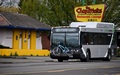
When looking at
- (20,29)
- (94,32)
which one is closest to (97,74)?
(94,32)

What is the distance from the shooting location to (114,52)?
1544 inches

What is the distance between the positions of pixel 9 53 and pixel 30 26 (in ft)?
18.6

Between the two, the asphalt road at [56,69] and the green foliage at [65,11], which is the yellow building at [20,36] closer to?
the green foliage at [65,11]

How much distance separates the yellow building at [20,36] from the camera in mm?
42906

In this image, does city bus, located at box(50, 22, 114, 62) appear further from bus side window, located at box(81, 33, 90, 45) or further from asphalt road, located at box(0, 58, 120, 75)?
asphalt road, located at box(0, 58, 120, 75)

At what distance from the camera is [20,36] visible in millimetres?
45688

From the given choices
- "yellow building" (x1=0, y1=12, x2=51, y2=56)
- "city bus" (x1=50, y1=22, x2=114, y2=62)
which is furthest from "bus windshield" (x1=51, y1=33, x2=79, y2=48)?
"yellow building" (x1=0, y1=12, x2=51, y2=56)

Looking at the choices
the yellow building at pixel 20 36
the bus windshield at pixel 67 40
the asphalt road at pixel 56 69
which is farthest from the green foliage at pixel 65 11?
the asphalt road at pixel 56 69

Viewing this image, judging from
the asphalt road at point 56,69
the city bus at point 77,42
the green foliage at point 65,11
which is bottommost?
the asphalt road at point 56,69

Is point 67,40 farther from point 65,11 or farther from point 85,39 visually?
point 65,11

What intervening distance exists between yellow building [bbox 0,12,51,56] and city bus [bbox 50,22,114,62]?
28.1ft

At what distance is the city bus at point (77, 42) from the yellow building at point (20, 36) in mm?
8558

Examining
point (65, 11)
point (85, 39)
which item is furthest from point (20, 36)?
point (85, 39)

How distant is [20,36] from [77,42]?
1349 cm
